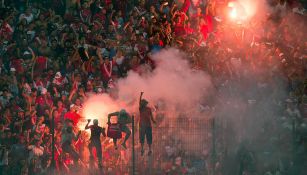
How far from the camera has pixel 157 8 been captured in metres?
23.1

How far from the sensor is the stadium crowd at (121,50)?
2020 centimetres

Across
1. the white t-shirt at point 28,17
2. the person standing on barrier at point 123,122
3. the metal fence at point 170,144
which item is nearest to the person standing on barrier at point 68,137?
the person standing on barrier at point 123,122

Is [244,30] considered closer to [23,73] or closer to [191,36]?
[191,36]

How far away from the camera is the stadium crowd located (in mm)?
20203

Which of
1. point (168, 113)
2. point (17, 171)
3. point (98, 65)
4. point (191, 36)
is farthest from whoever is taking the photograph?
point (191, 36)

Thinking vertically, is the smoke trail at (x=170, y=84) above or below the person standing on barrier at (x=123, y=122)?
above

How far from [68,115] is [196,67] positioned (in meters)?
5.44

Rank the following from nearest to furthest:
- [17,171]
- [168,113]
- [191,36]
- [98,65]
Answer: [17,171]
[168,113]
[98,65]
[191,36]

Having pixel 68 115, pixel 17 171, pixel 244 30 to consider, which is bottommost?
pixel 17 171

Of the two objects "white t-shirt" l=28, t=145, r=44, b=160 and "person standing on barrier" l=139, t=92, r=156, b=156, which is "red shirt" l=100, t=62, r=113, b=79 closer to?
"person standing on barrier" l=139, t=92, r=156, b=156

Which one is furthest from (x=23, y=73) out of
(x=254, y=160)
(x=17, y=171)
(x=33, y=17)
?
(x=254, y=160)

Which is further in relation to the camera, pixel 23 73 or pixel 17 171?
pixel 23 73

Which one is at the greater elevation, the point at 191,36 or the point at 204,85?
the point at 191,36

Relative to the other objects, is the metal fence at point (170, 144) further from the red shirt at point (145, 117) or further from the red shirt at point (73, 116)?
the red shirt at point (73, 116)
